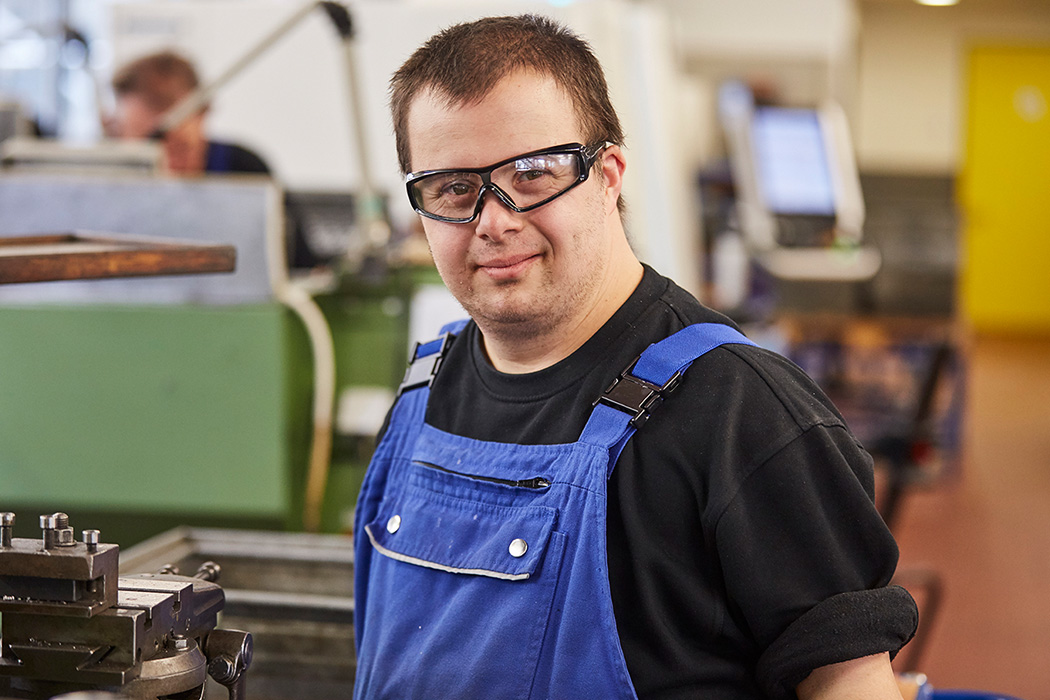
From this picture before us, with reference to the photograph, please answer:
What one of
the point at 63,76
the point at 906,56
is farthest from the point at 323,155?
the point at 906,56

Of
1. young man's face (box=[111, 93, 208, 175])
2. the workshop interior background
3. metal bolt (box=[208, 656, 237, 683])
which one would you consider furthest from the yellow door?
metal bolt (box=[208, 656, 237, 683])

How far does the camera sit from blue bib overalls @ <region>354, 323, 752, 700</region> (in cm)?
96

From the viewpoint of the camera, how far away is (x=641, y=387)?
99cm

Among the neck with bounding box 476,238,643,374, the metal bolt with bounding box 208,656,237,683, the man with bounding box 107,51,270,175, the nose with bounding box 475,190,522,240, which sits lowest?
the metal bolt with bounding box 208,656,237,683

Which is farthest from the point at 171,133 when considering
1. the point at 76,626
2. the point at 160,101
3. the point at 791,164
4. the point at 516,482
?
the point at 791,164

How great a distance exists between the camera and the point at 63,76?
396cm

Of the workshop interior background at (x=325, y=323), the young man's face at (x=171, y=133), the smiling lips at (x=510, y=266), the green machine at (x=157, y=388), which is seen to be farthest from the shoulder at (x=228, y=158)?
the smiling lips at (x=510, y=266)

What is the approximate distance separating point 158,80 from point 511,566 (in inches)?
97.8

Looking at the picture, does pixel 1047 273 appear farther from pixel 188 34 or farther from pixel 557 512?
pixel 557 512

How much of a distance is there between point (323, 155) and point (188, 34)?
1.95 feet

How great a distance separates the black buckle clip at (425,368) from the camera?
1220 mm

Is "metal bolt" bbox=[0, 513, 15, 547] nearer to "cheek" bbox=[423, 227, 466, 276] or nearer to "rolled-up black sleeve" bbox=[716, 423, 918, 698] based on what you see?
"cheek" bbox=[423, 227, 466, 276]

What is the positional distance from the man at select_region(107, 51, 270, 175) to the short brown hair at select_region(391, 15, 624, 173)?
2.10 meters

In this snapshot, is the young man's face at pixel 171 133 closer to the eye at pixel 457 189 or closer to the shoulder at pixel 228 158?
the shoulder at pixel 228 158
